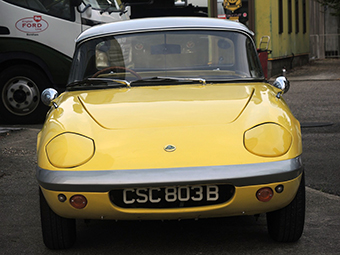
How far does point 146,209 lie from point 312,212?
5.37 feet

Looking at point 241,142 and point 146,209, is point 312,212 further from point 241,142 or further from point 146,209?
point 146,209

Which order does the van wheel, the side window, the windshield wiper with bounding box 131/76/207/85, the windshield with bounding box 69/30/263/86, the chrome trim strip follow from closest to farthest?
the chrome trim strip → the windshield wiper with bounding box 131/76/207/85 → the windshield with bounding box 69/30/263/86 → the side window → the van wheel

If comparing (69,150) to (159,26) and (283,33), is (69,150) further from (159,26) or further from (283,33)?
(283,33)

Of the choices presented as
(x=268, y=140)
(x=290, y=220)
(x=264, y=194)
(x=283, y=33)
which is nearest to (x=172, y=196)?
(x=264, y=194)

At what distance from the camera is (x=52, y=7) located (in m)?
9.93

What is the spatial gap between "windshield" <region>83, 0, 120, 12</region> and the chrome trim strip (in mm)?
7093

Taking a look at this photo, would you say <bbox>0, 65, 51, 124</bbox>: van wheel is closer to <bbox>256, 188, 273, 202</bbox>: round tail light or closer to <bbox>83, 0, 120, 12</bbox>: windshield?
<bbox>83, 0, 120, 12</bbox>: windshield

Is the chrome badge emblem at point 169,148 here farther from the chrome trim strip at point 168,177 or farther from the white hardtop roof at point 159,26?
the white hardtop roof at point 159,26

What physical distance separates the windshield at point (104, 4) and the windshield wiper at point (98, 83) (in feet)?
18.4

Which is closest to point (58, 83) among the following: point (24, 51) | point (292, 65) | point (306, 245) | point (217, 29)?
point (24, 51)

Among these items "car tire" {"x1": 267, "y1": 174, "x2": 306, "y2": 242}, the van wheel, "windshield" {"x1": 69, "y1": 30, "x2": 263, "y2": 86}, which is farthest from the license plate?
the van wheel

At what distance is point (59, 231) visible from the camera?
377 centimetres

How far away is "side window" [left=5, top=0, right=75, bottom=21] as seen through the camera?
9.89 meters

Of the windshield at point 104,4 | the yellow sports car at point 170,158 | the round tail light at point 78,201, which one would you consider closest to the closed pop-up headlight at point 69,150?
the yellow sports car at point 170,158
